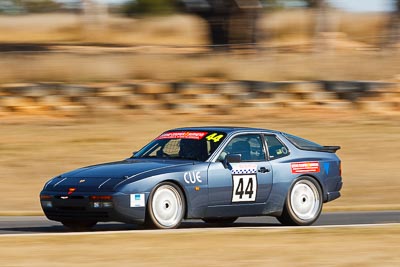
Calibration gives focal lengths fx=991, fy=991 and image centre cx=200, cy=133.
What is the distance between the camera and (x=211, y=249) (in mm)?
9312

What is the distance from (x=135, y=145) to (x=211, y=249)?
12417mm

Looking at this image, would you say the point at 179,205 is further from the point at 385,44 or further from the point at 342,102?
the point at 385,44

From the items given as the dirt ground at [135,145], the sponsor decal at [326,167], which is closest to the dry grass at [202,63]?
the dirt ground at [135,145]

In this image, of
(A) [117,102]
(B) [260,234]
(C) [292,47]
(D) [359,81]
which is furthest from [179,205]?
(C) [292,47]

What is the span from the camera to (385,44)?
3061cm

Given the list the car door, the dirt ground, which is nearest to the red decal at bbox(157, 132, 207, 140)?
the car door

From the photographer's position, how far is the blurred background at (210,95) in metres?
20.5

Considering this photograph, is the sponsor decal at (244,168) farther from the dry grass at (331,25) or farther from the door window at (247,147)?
the dry grass at (331,25)

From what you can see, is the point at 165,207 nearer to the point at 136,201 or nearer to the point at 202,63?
the point at 136,201

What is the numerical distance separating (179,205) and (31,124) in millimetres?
13005

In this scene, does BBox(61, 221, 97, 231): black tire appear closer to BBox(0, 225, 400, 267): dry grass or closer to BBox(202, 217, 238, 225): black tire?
BBox(0, 225, 400, 267): dry grass

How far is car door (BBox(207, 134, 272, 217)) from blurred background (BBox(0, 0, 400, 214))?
15.7 ft

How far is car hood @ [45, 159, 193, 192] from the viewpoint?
1083 centimetres

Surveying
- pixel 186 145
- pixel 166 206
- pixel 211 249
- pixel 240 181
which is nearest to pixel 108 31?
pixel 186 145
